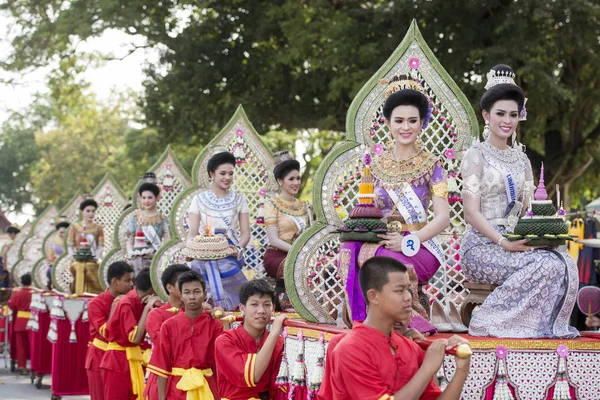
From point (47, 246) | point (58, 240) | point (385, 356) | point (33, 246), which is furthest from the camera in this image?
point (33, 246)

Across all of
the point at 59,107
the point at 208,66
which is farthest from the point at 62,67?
the point at 208,66

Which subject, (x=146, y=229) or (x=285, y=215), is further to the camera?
(x=146, y=229)

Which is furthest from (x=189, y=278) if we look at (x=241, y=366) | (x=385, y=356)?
(x=385, y=356)

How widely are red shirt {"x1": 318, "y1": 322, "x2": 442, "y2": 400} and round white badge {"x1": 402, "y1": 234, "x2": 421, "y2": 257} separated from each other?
1.70 meters

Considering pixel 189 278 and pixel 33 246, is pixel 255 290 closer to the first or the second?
pixel 189 278

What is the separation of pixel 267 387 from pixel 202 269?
8.14ft

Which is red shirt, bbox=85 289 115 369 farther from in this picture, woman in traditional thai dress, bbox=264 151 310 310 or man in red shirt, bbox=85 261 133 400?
woman in traditional thai dress, bbox=264 151 310 310

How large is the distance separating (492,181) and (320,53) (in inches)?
518

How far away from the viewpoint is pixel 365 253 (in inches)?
249

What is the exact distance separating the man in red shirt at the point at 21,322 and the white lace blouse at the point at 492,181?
43.0ft

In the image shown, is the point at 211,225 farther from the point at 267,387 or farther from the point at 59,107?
the point at 59,107

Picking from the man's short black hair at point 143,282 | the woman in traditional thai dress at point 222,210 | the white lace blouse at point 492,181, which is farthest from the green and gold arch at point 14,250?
the white lace blouse at point 492,181

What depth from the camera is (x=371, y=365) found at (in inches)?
183

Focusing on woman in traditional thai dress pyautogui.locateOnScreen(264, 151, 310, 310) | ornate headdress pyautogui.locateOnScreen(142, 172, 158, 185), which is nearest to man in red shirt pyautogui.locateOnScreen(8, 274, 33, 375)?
ornate headdress pyautogui.locateOnScreen(142, 172, 158, 185)
